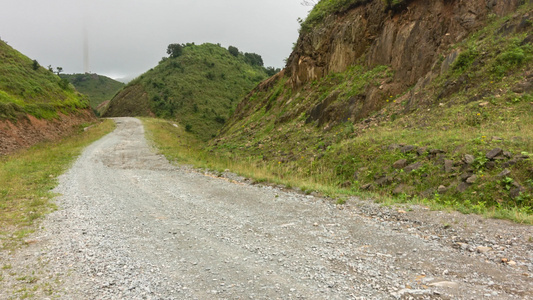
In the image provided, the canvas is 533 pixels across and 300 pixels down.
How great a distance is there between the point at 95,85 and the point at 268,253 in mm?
115418

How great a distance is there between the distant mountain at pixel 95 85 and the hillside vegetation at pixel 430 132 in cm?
8863

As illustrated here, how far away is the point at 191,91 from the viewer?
57.2 m

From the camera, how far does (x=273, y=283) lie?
3.81 m

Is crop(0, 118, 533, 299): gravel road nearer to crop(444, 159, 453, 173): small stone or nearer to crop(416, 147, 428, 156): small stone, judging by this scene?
crop(444, 159, 453, 173): small stone

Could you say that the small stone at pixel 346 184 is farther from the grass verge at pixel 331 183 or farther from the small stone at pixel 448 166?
the small stone at pixel 448 166

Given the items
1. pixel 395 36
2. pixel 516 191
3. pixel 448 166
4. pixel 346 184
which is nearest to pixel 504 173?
pixel 516 191

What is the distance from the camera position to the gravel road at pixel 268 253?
3613mm

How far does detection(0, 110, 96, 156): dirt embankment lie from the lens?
18.4 m

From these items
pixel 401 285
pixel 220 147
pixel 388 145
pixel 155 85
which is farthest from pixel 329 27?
pixel 155 85

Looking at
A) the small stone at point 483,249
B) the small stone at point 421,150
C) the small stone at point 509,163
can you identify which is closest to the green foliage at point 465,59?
the small stone at point 421,150

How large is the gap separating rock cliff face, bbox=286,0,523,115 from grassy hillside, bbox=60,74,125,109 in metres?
84.2

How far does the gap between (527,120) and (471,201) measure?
4.13m

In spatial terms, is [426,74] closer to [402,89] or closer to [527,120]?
[402,89]

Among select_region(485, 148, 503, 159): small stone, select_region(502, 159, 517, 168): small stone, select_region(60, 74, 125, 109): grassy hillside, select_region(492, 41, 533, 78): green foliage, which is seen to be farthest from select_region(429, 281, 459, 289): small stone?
select_region(60, 74, 125, 109): grassy hillside
